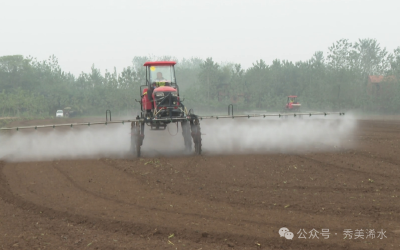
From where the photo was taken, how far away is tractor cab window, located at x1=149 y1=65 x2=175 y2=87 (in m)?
16.4

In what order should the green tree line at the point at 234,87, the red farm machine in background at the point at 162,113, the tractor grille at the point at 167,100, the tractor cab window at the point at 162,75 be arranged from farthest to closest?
the green tree line at the point at 234,87
the tractor cab window at the point at 162,75
the tractor grille at the point at 167,100
the red farm machine in background at the point at 162,113

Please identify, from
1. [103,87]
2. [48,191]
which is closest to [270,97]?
[103,87]

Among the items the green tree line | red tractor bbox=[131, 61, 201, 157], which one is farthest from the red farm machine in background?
the green tree line

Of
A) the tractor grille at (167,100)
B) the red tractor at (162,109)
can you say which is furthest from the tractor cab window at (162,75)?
the tractor grille at (167,100)

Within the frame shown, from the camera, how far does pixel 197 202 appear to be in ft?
28.2

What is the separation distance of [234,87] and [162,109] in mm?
52780

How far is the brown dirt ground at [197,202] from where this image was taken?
647 cm
